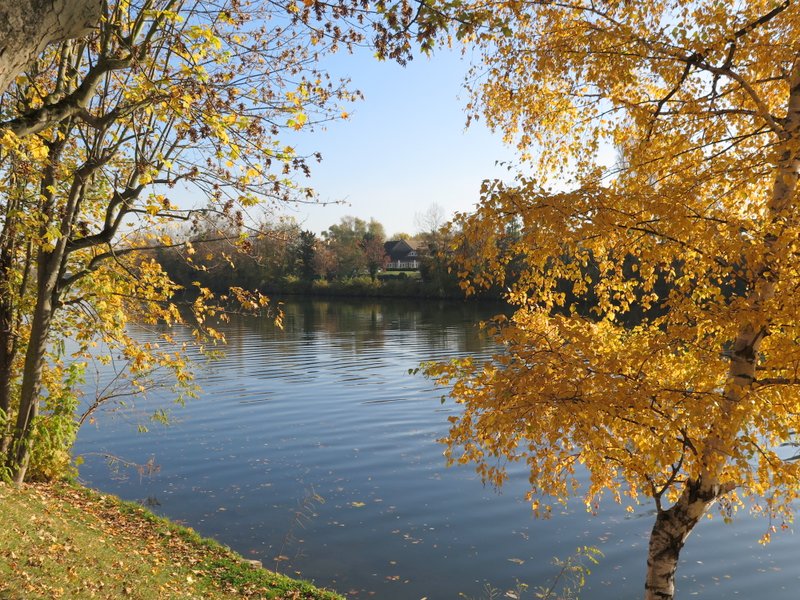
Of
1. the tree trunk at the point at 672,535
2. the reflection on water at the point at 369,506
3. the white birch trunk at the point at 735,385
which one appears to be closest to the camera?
the white birch trunk at the point at 735,385

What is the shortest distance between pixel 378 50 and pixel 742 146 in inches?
150

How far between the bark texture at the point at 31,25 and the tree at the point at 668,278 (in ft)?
7.01

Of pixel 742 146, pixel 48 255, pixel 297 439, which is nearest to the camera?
pixel 742 146

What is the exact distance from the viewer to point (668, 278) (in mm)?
6578

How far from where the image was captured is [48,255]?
9148 millimetres

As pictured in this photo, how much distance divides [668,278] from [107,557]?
690 centimetres

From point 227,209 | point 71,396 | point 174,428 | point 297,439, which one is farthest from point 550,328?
point 174,428

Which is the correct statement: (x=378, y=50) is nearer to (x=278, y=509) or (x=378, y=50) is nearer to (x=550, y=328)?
(x=550, y=328)

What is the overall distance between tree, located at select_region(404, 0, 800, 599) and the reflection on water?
3.22 m

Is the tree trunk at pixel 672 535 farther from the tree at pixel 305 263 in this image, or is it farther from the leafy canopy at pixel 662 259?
the tree at pixel 305 263

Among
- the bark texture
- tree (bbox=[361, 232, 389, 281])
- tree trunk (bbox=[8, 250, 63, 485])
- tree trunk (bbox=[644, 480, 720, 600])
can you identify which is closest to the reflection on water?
tree trunk (bbox=[8, 250, 63, 485])

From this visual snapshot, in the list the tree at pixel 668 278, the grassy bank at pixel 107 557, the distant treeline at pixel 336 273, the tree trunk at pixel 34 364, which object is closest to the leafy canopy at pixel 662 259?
the tree at pixel 668 278

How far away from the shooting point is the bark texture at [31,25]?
2.63 metres

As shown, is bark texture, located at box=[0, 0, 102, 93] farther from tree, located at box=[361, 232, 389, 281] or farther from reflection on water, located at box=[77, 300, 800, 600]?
tree, located at box=[361, 232, 389, 281]
